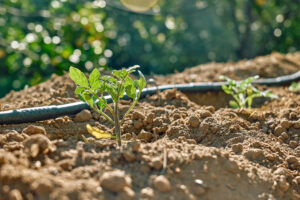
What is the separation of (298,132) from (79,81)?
120 cm

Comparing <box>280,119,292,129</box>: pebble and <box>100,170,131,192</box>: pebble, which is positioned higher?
<box>280,119,292,129</box>: pebble

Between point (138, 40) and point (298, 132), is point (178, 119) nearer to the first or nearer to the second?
point (298, 132)

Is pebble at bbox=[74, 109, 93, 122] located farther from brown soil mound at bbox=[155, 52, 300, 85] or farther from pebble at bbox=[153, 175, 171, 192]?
brown soil mound at bbox=[155, 52, 300, 85]

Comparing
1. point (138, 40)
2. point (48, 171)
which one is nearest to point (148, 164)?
point (48, 171)

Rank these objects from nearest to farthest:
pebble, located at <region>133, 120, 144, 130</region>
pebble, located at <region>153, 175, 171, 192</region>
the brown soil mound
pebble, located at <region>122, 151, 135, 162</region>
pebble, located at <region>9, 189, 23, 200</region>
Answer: pebble, located at <region>9, 189, 23, 200</region>
pebble, located at <region>153, 175, 171, 192</region>
pebble, located at <region>122, 151, 135, 162</region>
pebble, located at <region>133, 120, 144, 130</region>
the brown soil mound

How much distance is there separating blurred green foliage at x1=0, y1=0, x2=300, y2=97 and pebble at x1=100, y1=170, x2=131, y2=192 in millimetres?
2745

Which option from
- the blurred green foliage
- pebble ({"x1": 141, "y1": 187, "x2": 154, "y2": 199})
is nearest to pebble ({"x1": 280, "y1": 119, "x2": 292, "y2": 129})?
pebble ({"x1": 141, "y1": 187, "x2": 154, "y2": 199})

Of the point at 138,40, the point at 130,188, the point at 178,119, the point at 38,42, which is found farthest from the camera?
the point at 138,40

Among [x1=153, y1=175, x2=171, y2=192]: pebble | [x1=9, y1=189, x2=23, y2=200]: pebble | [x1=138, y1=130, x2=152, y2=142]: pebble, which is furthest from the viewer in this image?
[x1=138, y1=130, x2=152, y2=142]: pebble

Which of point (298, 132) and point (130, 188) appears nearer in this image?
point (130, 188)

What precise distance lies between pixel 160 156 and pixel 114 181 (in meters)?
0.26

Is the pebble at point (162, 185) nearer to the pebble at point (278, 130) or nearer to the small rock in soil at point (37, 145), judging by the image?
the small rock in soil at point (37, 145)

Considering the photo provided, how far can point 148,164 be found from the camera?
1273 millimetres

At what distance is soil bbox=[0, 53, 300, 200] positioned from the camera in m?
1.12
